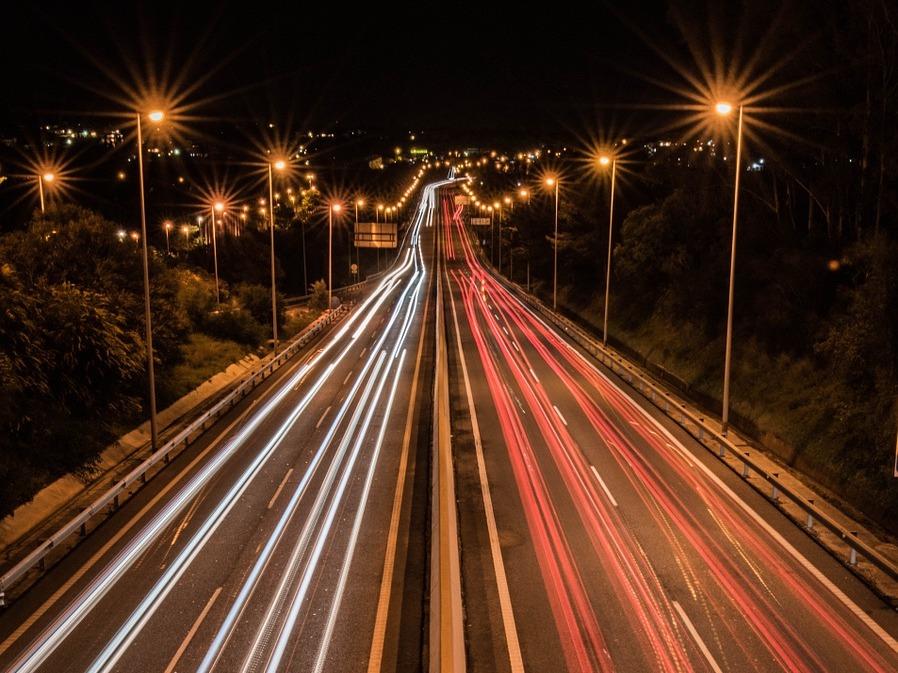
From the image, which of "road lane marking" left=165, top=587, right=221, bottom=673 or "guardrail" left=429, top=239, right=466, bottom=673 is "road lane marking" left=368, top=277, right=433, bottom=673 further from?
"road lane marking" left=165, top=587, right=221, bottom=673

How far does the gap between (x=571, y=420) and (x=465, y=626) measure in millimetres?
14339

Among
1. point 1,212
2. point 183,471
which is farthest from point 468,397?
point 1,212

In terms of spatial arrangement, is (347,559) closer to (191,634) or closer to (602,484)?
(191,634)

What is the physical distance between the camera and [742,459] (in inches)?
765

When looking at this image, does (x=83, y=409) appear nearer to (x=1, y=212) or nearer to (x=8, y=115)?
(x=1, y=212)

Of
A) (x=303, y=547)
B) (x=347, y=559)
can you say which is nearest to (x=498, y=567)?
(x=347, y=559)

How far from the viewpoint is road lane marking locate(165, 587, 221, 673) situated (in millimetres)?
10911

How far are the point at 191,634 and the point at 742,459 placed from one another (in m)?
13.9

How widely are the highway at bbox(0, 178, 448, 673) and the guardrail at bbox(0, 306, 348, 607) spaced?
0.38 m

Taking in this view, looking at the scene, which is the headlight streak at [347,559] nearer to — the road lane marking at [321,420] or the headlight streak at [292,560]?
the headlight streak at [292,560]

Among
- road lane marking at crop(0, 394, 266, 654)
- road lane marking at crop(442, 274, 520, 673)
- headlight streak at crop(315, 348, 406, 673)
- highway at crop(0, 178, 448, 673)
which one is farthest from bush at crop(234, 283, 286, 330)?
road lane marking at crop(0, 394, 266, 654)

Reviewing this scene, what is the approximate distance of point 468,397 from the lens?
29.6 meters

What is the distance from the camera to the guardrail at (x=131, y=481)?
13.8 metres

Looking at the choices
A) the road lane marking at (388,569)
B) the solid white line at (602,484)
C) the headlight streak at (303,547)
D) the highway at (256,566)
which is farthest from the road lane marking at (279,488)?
the solid white line at (602,484)
